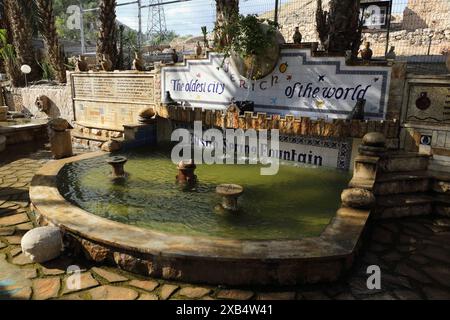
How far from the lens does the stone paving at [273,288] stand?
327 centimetres

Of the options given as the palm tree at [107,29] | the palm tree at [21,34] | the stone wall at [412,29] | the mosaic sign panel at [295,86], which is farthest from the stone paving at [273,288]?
the stone wall at [412,29]

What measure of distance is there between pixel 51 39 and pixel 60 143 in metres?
10.9

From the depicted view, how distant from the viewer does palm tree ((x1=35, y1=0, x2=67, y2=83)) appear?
15.8 meters

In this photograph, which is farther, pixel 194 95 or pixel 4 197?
pixel 194 95

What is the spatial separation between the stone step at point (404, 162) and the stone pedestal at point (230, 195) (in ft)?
8.51

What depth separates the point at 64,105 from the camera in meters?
13.5

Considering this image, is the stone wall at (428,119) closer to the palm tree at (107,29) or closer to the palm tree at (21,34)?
the palm tree at (107,29)

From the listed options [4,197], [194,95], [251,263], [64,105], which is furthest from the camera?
[64,105]

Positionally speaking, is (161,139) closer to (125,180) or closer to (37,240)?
(125,180)

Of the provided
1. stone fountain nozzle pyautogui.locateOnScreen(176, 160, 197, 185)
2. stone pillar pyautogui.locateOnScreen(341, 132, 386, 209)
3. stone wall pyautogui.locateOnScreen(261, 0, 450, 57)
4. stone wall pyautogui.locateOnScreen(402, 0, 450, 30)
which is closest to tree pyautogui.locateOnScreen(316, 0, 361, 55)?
stone pillar pyautogui.locateOnScreen(341, 132, 386, 209)

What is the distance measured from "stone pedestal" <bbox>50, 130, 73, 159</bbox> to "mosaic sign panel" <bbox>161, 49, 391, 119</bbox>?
10.4 ft

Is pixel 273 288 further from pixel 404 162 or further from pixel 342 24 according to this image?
pixel 342 24
